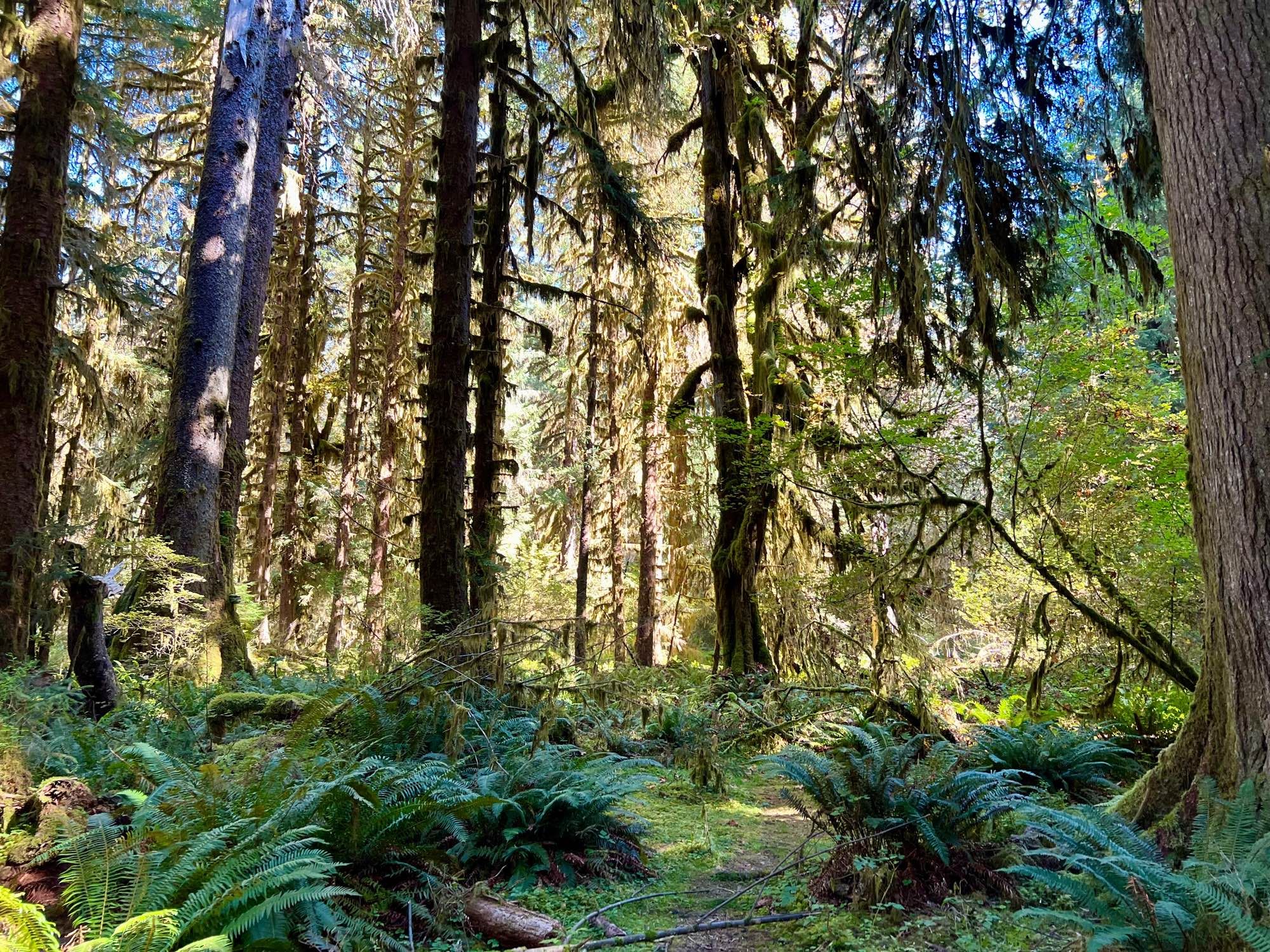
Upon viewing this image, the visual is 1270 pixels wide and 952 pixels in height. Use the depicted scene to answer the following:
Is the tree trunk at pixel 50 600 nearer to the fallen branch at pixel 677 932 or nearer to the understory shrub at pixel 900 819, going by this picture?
the fallen branch at pixel 677 932

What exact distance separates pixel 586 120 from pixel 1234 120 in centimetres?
712

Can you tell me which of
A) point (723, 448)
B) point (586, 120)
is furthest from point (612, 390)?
point (586, 120)

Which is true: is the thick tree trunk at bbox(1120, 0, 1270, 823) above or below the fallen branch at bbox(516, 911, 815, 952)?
above

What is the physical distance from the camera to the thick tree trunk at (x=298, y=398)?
14.7 m

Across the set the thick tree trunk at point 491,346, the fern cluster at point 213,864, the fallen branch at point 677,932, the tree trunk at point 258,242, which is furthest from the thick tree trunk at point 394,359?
the fallen branch at point 677,932

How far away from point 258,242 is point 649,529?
7955 millimetres

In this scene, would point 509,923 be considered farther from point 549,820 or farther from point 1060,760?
point 1060,760

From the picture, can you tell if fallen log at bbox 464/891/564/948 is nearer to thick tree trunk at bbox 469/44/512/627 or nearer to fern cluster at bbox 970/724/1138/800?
fern cluster at bbox 970/724/1138/800

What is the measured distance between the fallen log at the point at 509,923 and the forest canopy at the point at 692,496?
0.02 meters

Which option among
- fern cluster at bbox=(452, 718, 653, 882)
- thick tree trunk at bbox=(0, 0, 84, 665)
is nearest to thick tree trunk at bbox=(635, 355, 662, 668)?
thick tree trunk at bbox=(0, 0, 84, 665)

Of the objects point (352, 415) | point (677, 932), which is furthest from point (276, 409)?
point (677, 932)

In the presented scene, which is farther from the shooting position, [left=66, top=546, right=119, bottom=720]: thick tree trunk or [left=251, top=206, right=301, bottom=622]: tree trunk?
[left=251, top=206, right=301, bottom=622]: tree trunk

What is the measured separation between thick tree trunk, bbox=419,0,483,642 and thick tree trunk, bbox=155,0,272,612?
1.93m

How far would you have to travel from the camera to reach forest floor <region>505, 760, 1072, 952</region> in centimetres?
307
